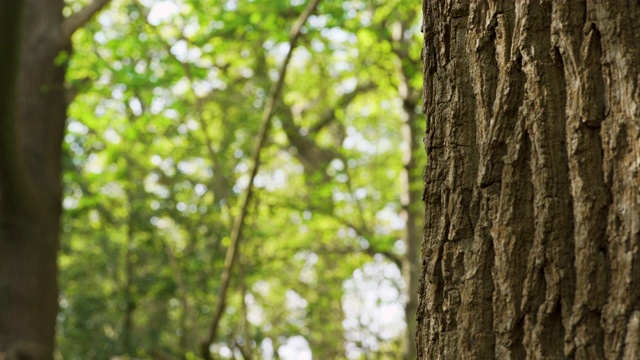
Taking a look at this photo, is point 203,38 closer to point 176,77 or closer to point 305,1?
point 176,77

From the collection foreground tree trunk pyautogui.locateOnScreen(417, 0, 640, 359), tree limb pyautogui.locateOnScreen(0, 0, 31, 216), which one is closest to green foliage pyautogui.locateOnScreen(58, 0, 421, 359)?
tree limb pyautogui.locateOnScreen(0, 0, 31, 216)

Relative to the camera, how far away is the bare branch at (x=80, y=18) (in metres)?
8.26

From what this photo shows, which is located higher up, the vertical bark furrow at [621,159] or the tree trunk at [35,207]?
the tree trunk at [35,207]

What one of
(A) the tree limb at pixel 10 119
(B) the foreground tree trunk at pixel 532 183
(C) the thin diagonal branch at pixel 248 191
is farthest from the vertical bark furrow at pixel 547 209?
(C) the thin diagonal branch at pixel 248 191

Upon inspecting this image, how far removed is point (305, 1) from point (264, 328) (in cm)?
805

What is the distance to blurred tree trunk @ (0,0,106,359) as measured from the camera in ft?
28.0

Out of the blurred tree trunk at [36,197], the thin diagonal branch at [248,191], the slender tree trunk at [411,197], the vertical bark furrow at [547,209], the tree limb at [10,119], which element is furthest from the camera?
the slender tree trunk at [411,197]

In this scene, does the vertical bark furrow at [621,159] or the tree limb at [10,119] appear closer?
the vertical bark furrow at [621,159]

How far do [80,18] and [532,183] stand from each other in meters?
7.26

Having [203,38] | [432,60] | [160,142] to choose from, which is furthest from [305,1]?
[432,60]

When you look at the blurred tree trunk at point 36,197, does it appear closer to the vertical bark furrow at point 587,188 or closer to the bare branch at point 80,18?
the bare branch at point 80,18

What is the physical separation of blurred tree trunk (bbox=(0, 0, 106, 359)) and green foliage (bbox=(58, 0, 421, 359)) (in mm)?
332

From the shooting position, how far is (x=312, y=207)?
11688 millimetres

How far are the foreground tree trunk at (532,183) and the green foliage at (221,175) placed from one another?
19.4 ft
